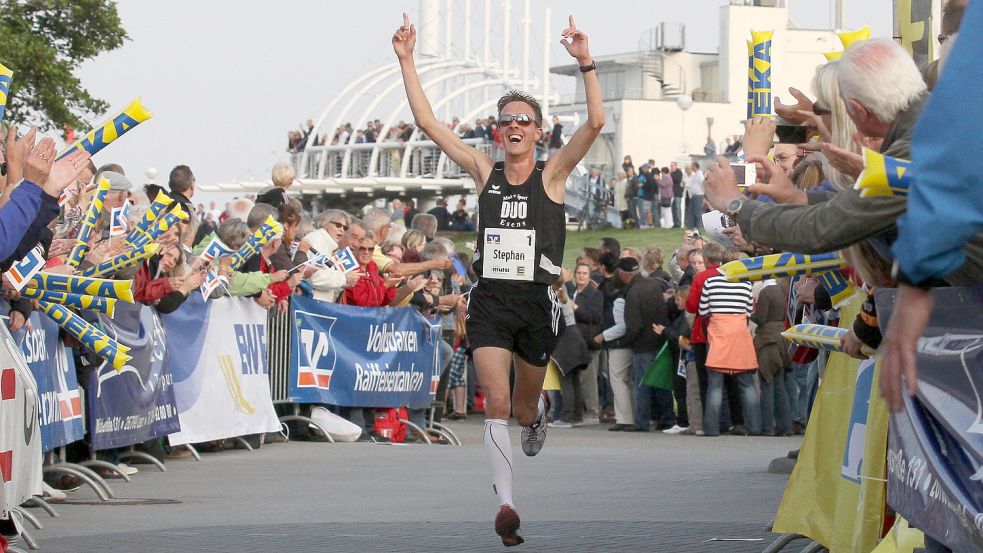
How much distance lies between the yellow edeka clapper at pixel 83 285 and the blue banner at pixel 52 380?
1.47 ft

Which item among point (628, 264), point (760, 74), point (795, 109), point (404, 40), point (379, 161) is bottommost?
point (628, 264)

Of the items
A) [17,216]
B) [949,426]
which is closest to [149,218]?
[17,216]

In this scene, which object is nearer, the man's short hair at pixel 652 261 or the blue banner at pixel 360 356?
the blue banner at pixel 360 356

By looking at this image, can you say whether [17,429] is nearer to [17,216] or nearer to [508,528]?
[17,216]

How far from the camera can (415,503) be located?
10312mm

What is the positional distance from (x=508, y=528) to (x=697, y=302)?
10633mm

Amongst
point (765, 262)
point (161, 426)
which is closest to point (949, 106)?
point (765, 262)

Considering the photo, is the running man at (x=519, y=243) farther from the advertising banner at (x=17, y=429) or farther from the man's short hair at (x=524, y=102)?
the advertising banner at (x=17, y=429)

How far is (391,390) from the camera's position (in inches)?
669

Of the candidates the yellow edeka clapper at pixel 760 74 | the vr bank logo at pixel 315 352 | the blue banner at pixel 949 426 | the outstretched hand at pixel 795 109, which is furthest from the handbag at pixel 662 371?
the blue banner at pixel 949 426

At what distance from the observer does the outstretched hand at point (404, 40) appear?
9.52 m

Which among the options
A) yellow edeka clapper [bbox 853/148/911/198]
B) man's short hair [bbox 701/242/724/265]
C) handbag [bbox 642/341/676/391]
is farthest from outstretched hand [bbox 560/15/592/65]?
handbag [bbox 642/341/676/391]

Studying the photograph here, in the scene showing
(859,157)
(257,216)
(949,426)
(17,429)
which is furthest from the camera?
(257,216)

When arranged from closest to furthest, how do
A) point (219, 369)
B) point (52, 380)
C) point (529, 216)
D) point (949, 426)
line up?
point (949, 426) < point (529, 216) < point (52, 380) < point (219, 369)
